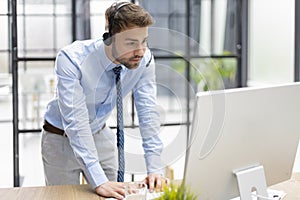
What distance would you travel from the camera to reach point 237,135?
1.39m

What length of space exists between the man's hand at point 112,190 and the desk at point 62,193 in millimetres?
22

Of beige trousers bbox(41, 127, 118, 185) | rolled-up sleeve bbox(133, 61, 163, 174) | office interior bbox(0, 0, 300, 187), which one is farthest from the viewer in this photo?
office interior bbox(0, 0, 300, 187)

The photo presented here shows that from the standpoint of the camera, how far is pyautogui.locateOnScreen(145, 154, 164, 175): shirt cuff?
1.95 m

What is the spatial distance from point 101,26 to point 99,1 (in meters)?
0.17

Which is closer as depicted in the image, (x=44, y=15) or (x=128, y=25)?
(x=128, y=25)

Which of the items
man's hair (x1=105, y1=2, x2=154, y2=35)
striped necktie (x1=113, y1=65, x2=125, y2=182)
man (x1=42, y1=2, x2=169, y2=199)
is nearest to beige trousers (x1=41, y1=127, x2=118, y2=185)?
man (x1=42, y1=2, x2=169, y2=199)

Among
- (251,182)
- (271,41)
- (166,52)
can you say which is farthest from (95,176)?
(271,41)

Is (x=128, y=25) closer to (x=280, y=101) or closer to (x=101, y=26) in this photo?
(x=280, y=101)

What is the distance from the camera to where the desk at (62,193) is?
178 centimetres

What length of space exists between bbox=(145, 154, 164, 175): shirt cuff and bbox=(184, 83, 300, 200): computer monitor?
0.48 meters

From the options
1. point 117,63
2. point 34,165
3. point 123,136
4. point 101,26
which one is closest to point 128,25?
point 117,63

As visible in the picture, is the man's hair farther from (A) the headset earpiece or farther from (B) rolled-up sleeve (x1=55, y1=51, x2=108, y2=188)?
(B) rolled-up sleeve (x1=55, y1=51, x2=108, y2=188)

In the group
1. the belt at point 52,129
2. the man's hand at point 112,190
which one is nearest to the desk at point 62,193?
the man's hand at point 112,190

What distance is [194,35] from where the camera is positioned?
3715 millimetres
